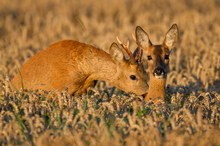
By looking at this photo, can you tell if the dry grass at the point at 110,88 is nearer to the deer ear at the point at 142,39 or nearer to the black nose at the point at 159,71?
the black nose at the point at 159,71

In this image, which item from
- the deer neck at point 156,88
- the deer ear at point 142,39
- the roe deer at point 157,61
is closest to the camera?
the roe deer at point 157,61

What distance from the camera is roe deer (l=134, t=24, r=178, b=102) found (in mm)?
9422

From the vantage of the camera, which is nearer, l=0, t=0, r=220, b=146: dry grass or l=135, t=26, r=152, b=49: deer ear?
l=0, t=0, r=220, b=146: dry grass

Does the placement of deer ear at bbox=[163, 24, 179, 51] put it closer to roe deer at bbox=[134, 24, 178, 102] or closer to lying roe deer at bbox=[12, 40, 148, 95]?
roe deer at bbox=[134, 24, 178, 102]

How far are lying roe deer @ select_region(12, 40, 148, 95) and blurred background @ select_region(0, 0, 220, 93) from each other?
0.90 m

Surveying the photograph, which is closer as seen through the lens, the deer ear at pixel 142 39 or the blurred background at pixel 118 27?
the deer ear at pixel 142 39

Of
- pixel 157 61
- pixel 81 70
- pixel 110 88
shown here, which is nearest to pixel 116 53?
pixel 81 70

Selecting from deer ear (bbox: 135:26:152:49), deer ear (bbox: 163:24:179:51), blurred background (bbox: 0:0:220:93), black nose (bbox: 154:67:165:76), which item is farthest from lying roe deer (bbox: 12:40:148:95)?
blurred background (bbox: 0:0:220:93)

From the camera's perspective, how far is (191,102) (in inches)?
355

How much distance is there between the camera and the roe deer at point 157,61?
9.42 meters

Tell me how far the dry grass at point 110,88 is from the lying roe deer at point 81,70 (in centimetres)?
32

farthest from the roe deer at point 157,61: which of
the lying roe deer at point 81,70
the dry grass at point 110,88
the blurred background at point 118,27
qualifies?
the blurred background at point 118,27

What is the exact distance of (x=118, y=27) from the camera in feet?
59.3

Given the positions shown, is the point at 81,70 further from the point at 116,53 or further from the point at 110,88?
the point at 110,88
